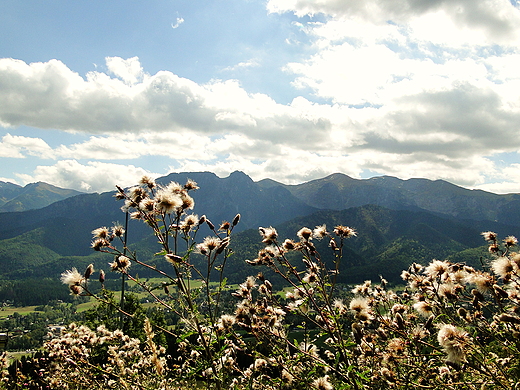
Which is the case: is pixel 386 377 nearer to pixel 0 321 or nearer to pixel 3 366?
pixel 3 366

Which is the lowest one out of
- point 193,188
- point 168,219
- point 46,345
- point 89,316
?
point 89,316

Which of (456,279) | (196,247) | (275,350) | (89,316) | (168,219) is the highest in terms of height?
(168,219)

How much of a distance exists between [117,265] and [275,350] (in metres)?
2.74

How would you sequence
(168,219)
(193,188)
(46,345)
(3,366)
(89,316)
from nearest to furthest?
(168,219), (193,188), (46,345), (3,366), (89,316)

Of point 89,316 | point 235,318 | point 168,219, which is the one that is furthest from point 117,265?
point 89,316

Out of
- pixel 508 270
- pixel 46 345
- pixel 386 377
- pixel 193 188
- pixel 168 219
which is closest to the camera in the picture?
pixel 386 377

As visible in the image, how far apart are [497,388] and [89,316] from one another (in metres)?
39.6

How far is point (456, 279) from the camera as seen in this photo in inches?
175

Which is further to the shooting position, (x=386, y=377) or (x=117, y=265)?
(x=117, y=265)

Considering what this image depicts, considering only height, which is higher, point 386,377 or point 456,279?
point 456,279

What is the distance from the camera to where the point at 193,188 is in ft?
20.7

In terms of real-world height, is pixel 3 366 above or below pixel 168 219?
below

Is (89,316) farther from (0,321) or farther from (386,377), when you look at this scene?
(0,321)

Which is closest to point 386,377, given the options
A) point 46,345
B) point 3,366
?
point 46,345
